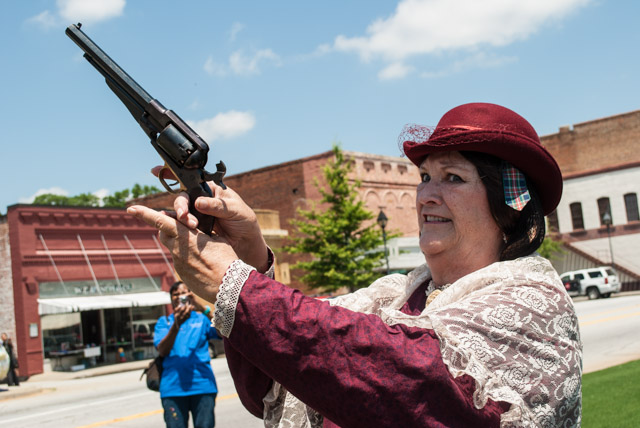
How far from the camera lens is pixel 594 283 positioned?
38.1m

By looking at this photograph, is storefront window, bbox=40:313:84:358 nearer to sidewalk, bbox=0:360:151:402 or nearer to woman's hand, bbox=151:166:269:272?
sidewalk, bbox=0:360:151:402

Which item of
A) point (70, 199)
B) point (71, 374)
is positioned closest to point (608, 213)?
point (71, 374)

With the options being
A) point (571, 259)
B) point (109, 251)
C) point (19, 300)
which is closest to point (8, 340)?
point (19, 300)

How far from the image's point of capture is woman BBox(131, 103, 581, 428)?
1.53 metres

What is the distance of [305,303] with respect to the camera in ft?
5.16

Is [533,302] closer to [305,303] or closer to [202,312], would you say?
[305,303]

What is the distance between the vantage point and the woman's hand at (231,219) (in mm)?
1738

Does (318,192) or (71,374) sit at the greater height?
(318,192)

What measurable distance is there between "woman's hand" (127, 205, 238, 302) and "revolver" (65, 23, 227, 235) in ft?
0.28

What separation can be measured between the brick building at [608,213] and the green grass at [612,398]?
35.4m

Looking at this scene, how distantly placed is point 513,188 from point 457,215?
199mm

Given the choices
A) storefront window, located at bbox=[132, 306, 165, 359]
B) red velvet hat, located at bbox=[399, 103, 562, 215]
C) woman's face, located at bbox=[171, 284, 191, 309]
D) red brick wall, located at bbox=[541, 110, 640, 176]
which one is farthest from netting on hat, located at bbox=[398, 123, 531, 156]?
red brick wall, located at bbox=[541, 110, 640, 176]

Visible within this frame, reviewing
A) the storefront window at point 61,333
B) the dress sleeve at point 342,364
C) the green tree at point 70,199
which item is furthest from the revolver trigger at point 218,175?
the green tree at point 70,199

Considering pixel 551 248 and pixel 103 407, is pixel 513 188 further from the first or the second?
pixel 551 248
